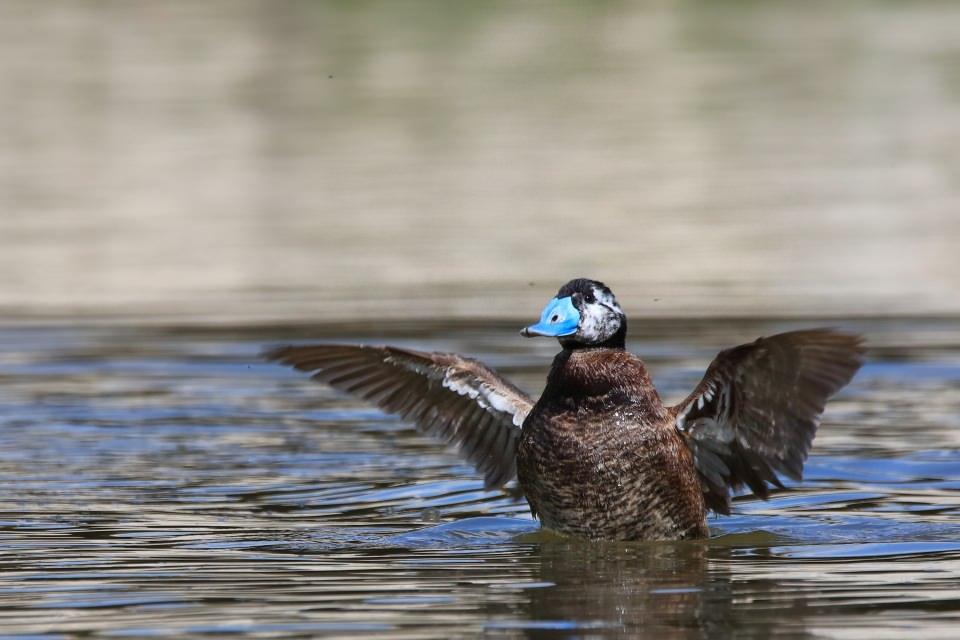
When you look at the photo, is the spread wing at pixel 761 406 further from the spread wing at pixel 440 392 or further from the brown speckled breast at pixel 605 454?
the spread wing at pixel 440 392

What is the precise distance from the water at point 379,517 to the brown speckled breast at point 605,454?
121 mm

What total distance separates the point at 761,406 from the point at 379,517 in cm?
155

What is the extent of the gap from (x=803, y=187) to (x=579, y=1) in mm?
6462

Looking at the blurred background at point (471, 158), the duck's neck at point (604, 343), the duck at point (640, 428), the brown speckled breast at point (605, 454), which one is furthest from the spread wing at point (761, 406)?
the blurred background at point (471, 158)

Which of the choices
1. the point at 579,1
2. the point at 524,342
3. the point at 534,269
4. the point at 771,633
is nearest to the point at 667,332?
the point at 524,342

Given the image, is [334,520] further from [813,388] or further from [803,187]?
[803,187]

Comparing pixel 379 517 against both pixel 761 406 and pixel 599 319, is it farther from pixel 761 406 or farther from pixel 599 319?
pixel 761 406

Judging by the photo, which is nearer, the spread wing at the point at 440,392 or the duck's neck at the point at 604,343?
the duck's neck at the point at 604,343

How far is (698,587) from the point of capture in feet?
22.0

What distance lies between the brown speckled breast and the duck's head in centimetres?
6

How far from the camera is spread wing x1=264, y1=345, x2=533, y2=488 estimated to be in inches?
327

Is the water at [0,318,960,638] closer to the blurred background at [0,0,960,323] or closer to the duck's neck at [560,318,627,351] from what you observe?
the duck's neck at [560,318,627,351]

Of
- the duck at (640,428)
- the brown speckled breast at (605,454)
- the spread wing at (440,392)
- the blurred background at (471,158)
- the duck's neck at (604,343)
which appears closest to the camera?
the duck at (640,428)

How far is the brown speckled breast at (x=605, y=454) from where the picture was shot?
7.55 metres
